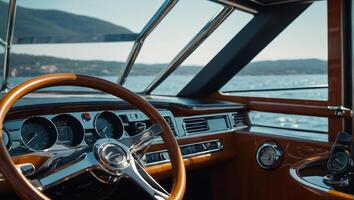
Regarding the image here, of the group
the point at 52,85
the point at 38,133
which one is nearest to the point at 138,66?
the point at 38,133

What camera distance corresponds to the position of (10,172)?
0.98 m

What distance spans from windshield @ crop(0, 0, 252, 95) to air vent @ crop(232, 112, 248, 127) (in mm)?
503

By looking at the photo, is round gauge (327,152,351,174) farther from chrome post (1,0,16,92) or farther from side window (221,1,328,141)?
chrome post (1,0,16,92)

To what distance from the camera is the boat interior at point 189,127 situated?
1252mm

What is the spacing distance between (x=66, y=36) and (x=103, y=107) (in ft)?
3.87

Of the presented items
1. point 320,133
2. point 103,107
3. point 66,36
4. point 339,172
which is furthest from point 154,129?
point 66,36

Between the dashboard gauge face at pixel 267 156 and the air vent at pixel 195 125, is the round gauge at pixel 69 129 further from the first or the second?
the dashboard gauge face at pixel 267 156

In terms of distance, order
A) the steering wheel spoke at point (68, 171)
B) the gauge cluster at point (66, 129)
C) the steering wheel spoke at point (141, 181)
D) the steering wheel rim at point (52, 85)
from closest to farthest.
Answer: the steering wheel rim at point (52, 85) < the steering wheel spoke at point (68, 171) < the steering wheel spoke at point (141, 181) < the gauge cluster at point (66, 129)

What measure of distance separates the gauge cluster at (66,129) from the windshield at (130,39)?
84cm

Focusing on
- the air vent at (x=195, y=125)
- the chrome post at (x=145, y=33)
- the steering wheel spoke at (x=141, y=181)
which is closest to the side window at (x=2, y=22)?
the chrome post at (x=145, y=33)

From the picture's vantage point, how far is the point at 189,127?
2.22 meters

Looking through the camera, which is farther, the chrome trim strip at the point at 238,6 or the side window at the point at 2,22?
the chrome trim strip at the point at 238,6

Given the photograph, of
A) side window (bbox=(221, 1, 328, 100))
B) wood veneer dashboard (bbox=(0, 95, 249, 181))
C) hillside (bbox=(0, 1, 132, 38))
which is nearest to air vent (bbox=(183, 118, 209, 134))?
wood veneer dashboard (bbox=(0, 95, 249, 181))

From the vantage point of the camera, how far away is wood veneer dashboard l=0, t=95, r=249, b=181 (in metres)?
1.54
